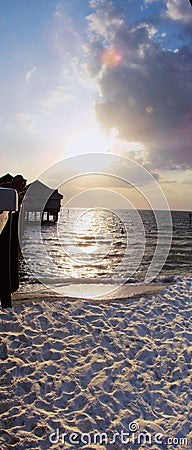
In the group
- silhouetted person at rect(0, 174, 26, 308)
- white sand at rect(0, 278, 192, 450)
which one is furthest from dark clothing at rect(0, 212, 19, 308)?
white sand at rect(0, 278, 192, 450)

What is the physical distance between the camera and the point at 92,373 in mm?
3518

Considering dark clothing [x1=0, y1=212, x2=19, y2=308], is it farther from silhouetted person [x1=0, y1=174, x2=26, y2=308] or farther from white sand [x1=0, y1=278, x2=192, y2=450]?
white sand [x1=0, y1=278, x2=192, y2=450]

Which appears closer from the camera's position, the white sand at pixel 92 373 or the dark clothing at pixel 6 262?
the white sand at pixel 92 373

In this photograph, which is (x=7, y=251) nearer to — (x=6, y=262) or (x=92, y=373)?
(x=6, y=262)

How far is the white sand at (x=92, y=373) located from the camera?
9.70ft

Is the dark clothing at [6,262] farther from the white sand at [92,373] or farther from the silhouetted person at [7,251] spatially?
the white sand at [92,373]

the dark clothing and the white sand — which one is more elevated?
the dark clothing

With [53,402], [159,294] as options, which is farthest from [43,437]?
[159,294]

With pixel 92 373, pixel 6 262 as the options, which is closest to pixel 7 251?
pixel 6 262

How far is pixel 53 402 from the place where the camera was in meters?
3.15

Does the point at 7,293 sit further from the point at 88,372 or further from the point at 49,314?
the point at 88,372

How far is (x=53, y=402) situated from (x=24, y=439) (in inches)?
16.8

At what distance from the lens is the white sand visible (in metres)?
2.96

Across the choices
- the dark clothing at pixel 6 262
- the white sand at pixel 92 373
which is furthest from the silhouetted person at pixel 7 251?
the white sand at pixel 92 373
